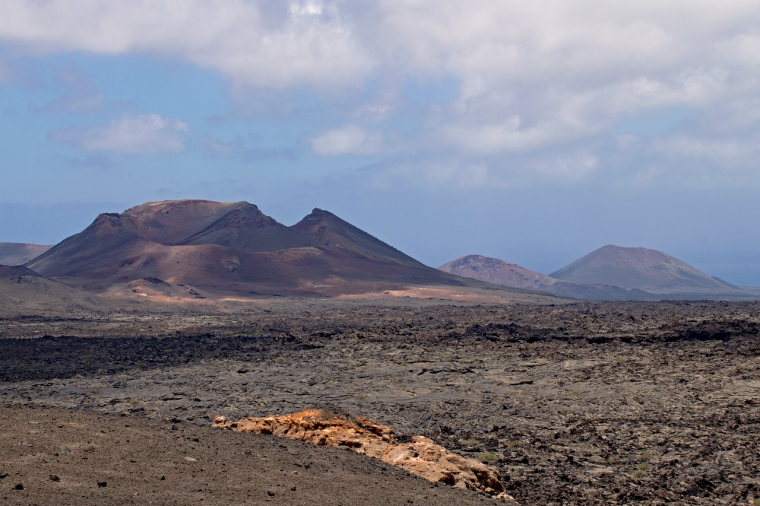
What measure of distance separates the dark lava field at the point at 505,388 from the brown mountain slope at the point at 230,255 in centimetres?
5646

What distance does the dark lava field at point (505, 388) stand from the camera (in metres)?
14.5

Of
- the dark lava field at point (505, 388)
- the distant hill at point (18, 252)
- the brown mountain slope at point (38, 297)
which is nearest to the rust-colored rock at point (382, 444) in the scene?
the dark lava field at point (505, 388)

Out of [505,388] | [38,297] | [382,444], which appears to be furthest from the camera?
[38,297]

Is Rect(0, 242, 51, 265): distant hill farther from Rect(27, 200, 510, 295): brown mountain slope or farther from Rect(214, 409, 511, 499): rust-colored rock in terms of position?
Rect(214, 409, 511, 499): rust-colored rock

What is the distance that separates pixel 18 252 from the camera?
568ft

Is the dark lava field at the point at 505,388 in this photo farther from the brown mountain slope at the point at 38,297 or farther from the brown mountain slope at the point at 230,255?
the brown mountain slope at the point at 230,255

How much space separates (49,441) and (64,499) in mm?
2552

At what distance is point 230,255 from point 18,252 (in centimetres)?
8611

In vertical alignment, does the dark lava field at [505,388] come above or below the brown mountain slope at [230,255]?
below

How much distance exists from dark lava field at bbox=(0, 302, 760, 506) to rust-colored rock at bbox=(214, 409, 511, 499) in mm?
917

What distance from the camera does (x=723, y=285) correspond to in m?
195

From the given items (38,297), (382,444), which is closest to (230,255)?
(38,297)

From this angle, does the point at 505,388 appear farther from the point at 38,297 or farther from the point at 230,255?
the point at 230,255

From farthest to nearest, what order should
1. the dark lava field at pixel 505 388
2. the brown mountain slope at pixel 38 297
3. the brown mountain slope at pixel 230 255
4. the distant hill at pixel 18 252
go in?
the distant hill at pixel 18 252 < the brown mountain slope at pixel 230 255 < the brown mountain slope at pixel 38 297 < the dark lava field at pixel 505 388
